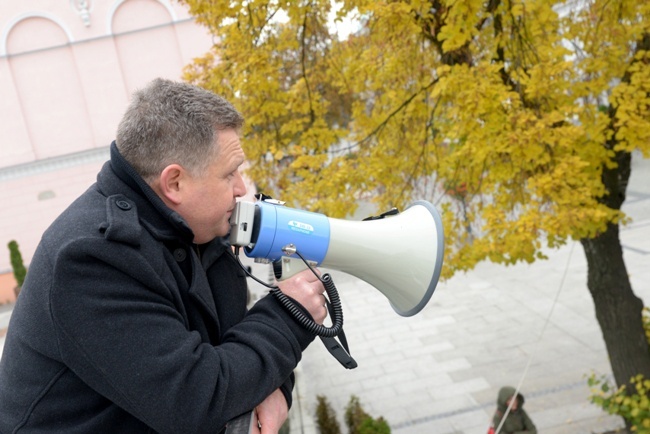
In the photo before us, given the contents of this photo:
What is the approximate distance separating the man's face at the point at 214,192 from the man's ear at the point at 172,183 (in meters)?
0.01

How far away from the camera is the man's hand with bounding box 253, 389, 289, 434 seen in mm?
1255

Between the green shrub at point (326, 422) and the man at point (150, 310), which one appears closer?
the man at point (150, 310)

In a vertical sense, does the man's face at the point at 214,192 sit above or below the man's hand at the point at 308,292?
above

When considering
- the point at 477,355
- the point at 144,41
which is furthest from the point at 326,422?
the point at 144,41

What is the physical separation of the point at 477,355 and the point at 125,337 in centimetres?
840

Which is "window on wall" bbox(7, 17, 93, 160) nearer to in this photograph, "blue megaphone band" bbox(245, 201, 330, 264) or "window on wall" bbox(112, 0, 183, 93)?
"window on wall" bbox(112, 0, 183, 93)

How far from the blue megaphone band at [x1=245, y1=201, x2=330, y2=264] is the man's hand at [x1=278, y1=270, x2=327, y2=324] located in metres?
0.08

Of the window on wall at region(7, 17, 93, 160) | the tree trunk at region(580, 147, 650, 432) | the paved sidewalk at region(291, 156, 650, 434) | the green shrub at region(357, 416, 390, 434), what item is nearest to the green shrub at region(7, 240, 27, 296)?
the window on wall at region(7, 17, 93, 160)

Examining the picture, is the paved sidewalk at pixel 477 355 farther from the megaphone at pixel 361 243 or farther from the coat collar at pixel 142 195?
the coat collar at pixel 142 195

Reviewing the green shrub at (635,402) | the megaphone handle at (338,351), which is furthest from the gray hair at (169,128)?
the green shrub at (635,402)

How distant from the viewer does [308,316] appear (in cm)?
130

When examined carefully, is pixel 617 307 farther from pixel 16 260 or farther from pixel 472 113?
pixel 16 260

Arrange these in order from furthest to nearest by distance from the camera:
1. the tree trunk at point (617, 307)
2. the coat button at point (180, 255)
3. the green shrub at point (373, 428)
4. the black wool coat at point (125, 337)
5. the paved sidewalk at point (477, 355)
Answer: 1. the paved sidewalk at point (477, 355)
2. the green shrub at point (373, 428)
3. the tree trunk at point (617, 307)
4. the coat button at point (180, 255)
5. the black wool coat at point (125, 337)

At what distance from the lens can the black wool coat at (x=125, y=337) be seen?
106cm
